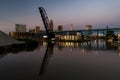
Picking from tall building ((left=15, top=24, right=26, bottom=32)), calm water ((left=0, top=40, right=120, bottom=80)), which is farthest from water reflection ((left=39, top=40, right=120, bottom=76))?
tall building ((left=15, top=24, right=26, bottom=32))

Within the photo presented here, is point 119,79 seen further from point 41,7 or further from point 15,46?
point 41,7

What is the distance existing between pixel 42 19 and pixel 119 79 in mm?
62560

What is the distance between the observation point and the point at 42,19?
6938 centimetres

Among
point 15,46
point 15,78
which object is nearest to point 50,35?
point 15,46

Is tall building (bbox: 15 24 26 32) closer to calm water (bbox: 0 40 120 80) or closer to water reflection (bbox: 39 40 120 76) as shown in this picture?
water reflection (bbox: 39 40 120 76)

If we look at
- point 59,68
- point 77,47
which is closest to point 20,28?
point 77,47

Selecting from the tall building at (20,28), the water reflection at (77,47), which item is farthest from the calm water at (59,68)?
the tall building at (20,28)

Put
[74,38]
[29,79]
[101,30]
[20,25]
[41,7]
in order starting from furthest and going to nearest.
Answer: [101,30]
[20,25]
[74,38]
[41,7]
[29,79]

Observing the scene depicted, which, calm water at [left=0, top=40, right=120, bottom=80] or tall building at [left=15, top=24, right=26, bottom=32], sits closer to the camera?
calm water at [left=0, top=40, right=120, bottom=80]

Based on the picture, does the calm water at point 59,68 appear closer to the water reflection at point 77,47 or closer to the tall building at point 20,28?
the water reflection at point 77,47

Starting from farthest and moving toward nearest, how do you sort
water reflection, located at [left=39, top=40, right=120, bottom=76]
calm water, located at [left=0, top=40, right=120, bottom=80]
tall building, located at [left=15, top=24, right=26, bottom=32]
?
1. tall building, located at [left=15, top=24, right=26, bottom=32]
2. water reflection, located at [left=39, top=40, right=120, bottom=76]
3. calm water, located at [left=0, top=40, right=120, bottom=80]

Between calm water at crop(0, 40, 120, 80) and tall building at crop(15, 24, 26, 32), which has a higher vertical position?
tall building at crop(15, 24, 26, 32)

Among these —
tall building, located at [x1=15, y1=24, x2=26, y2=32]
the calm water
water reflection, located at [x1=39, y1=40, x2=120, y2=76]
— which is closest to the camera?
the calm water

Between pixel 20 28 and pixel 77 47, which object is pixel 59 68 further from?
pixel 20 28
